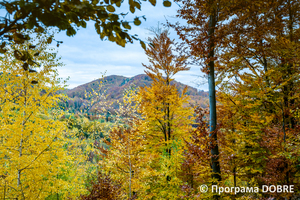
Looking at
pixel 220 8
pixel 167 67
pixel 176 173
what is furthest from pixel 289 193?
pixel 167 67

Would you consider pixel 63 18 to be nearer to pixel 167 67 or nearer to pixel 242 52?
pixel 242 52

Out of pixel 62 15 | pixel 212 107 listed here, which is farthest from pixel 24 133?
pixel 212 107

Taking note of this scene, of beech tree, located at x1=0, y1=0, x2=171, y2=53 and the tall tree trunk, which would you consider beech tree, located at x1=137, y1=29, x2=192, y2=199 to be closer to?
the tall tree trunk

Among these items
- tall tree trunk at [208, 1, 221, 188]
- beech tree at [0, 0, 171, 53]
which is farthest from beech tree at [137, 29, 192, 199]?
beech tree at [0, 0, 171, 53]

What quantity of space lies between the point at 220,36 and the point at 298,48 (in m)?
3.68

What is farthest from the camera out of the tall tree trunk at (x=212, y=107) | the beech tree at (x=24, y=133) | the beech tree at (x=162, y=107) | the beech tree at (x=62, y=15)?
the beech tree at (x=162, y=107)

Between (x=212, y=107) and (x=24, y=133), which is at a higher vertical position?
(x=212, y=107)

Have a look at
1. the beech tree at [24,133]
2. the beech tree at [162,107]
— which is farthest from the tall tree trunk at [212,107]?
the beech tree at [24,133]

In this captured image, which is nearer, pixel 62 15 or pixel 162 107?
pixel 62 15

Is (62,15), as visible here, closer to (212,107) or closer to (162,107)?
(212,107)

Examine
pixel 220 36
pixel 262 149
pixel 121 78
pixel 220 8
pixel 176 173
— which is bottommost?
pixel 176 173

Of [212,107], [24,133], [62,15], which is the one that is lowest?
[24,133]

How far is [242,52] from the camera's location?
5910 mm

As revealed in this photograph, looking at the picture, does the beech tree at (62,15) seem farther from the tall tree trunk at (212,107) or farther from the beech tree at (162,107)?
the beech tree at (162,107)
